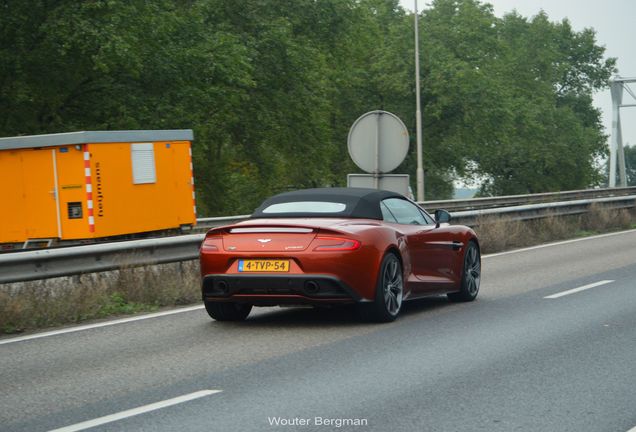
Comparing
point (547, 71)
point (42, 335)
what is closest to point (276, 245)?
point (42, 335)

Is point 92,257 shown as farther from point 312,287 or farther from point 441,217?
point 441,217

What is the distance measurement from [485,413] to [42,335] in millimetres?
5037

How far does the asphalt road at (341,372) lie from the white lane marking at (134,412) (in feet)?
0.04

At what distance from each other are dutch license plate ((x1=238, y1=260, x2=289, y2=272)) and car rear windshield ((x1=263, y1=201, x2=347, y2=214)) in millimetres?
957

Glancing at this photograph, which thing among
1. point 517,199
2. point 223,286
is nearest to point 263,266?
point 223,286

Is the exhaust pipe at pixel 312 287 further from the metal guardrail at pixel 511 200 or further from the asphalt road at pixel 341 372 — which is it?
the metal guardrail at pixel 511 200

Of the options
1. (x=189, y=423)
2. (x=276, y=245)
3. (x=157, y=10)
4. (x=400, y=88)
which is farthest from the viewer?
(x=400, y=88)

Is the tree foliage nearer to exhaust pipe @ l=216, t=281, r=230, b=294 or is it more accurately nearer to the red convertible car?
the red convertible car

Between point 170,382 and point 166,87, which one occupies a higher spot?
point 166,87

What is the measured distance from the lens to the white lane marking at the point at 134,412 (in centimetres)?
600

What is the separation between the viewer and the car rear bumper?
9.73m

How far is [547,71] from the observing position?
86.7 m

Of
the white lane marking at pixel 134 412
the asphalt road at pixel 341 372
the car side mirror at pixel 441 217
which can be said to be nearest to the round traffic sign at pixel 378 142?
the asphalt road at pixel 341 372

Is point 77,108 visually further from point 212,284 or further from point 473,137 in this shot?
point 473,137
